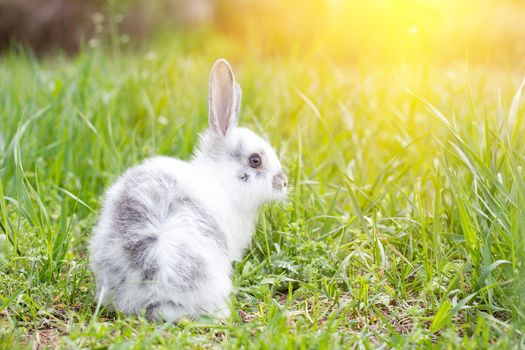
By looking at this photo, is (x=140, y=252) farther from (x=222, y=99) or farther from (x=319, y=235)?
(x=319, y=235)

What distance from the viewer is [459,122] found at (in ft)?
14.5

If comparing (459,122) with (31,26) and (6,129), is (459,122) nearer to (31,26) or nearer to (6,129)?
(6,129)

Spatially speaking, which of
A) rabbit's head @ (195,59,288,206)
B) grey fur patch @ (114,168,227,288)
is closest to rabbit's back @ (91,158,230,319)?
grey fur patch @ (114,168,227,288)

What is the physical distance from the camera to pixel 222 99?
342cm

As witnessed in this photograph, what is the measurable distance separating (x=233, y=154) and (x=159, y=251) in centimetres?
80

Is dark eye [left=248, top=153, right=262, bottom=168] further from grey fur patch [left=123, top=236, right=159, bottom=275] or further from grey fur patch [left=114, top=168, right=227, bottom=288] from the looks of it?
grey fur patch [left=123, top=236, right=159, bottom=275]

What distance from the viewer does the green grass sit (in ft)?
8.83

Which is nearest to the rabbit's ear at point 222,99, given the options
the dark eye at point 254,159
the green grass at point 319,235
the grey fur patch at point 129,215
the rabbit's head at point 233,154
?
the rabbit's head at point 233,154

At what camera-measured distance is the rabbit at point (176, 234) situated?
2.71 meters

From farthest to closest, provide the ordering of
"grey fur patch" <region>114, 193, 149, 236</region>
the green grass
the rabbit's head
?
the rabbit's head → "grey fur patch" <region>114, 193, 149, 236</region> → the green grass

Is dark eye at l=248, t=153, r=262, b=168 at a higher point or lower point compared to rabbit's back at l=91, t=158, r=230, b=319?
higher

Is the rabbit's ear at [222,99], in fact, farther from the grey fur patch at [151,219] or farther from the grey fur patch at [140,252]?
the grey fur patch at [140,252]

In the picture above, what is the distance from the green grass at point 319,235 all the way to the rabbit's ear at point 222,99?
49 centimetres

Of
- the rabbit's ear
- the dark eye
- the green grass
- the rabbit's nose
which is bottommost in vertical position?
the green grass
